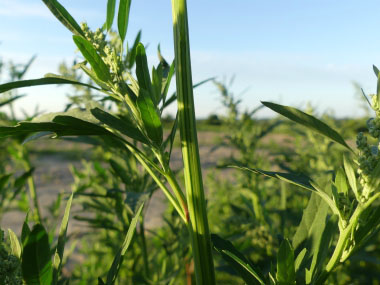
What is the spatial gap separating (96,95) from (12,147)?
63 cm

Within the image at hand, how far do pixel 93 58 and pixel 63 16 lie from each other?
0.08 m

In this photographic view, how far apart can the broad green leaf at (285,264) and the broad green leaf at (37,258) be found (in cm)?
24

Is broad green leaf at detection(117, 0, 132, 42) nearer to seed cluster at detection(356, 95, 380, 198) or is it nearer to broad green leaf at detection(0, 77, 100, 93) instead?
broad green leaf at detection(0, 77, 100, 93)

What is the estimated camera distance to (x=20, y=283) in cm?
42

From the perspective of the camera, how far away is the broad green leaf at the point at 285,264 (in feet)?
1.29

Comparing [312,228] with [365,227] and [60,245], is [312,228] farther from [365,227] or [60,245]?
[60,245]

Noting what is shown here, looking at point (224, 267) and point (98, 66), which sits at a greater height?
point (98, 66)

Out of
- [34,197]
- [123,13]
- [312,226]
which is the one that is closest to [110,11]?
[123,13]

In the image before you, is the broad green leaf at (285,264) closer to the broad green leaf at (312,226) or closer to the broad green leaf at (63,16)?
the broad green leaf at (312,226)

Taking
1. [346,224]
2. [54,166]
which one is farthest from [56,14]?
[54,166]

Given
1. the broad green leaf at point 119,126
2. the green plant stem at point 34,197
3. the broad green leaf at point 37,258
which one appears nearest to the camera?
the broad green leaf at point 37,258

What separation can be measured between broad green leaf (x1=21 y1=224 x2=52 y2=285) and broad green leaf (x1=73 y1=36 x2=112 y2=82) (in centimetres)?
21

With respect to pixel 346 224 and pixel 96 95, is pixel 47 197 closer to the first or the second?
pixel 96 95

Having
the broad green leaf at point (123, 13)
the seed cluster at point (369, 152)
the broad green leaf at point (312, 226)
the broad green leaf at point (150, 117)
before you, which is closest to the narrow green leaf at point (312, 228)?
the broad green leaf at point (312, 226)
